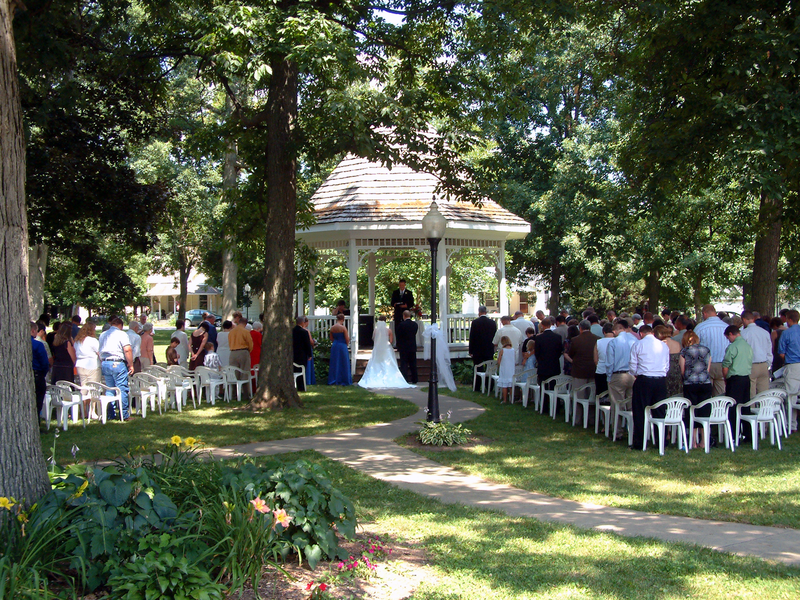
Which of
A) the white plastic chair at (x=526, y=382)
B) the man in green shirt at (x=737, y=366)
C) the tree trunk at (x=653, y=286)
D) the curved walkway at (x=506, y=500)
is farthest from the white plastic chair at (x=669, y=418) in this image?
the tree trunk at (x=653, y=286)

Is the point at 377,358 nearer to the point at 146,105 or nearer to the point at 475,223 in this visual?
the point at 475,223

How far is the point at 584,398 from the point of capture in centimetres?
1231

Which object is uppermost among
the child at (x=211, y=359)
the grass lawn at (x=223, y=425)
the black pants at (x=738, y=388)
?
the child at (x=211, y=359)

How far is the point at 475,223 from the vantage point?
19.4 meters

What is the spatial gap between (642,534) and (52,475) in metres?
4.97

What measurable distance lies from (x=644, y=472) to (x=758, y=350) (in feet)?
12.2

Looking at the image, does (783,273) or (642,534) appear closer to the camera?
(642,534)

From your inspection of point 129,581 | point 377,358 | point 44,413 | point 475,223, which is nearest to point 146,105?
point 44,413

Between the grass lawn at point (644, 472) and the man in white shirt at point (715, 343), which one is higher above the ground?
the man in white shirt at point (715, 343)

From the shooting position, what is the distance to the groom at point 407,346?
1731 cm

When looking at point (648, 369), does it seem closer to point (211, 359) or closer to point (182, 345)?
point (211, 359)

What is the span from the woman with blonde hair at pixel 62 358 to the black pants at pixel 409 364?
801 cm

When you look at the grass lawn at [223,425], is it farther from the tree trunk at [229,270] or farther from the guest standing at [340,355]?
the tree trunk at [229,270]

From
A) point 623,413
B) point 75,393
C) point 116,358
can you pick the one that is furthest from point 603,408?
point 75,393
